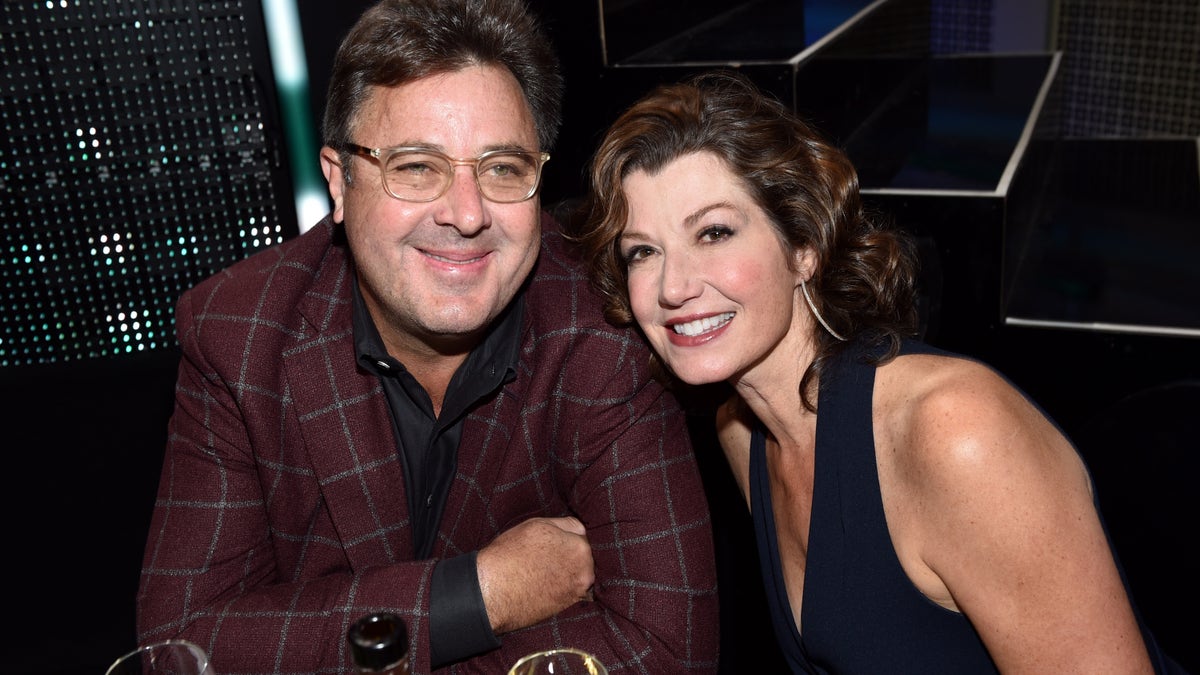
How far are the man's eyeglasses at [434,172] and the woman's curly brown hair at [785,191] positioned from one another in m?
0.14

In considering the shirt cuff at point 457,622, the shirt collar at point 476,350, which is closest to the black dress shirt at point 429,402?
the shirt collar at point 476,350

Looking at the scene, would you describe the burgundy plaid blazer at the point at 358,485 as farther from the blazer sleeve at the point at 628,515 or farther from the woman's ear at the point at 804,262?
the woman's ear at the point at 804,262

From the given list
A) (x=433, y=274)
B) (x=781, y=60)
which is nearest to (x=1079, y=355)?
(x=781, y=60)

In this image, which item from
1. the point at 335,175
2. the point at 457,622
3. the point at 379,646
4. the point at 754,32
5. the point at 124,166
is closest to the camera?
the point at 379,646

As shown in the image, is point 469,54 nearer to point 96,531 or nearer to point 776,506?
point 776,506

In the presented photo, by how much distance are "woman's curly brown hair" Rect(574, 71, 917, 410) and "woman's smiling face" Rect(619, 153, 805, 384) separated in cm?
3

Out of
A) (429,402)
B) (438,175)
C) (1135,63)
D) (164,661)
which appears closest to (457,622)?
(429,402)

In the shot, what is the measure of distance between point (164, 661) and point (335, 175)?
1.00 m

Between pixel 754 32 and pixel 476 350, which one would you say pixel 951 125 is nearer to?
pixel 754 32

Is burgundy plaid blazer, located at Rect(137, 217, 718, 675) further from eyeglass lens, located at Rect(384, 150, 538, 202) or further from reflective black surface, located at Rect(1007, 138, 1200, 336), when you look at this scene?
reflective black surface, located at Rect(1007, 138, 1200, 336)

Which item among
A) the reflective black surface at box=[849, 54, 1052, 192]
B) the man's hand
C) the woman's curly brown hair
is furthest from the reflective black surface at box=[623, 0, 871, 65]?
the man's hand

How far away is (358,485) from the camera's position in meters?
1.79

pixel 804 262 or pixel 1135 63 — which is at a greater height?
pixel 804 262

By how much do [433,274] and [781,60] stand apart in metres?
1.16
